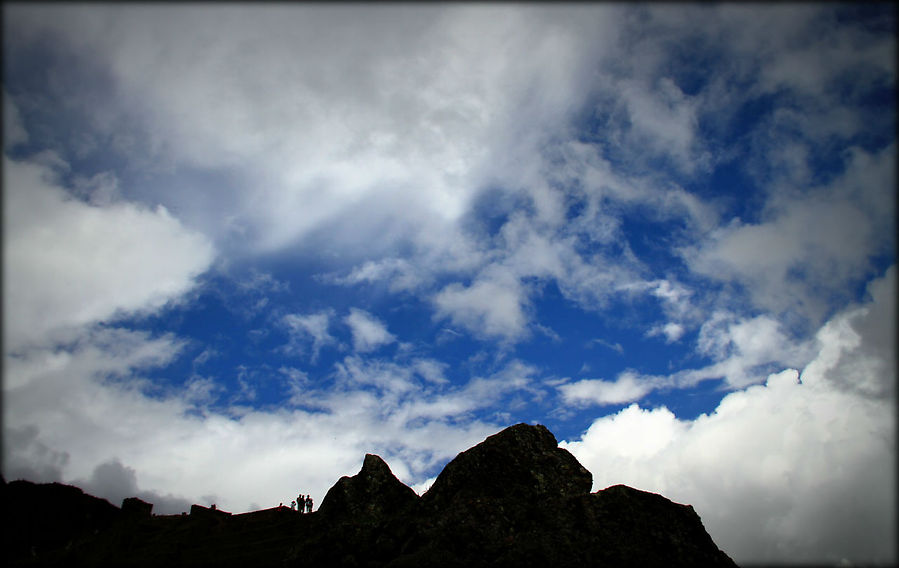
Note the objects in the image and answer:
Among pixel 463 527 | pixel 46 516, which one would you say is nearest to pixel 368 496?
pixel 463 527

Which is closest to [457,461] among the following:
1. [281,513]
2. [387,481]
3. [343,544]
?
[387,481]

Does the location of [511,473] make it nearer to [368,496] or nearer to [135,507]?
[368,496]

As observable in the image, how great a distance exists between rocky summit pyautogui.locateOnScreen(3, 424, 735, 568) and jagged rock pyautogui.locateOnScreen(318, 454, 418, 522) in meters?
0.05

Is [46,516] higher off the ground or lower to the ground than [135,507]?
lower

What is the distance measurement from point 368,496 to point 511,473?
697 centimetres

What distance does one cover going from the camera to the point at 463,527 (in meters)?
17.9

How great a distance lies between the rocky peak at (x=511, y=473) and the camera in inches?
789

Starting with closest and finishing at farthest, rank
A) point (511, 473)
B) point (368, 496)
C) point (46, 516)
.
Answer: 1. point (511, 473)
2. point (368, 496)
3. point (46, 516)

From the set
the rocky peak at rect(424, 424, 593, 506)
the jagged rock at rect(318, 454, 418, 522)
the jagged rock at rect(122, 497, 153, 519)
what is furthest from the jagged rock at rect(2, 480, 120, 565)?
the rocky peak at rect(424, 424, 593, 506)

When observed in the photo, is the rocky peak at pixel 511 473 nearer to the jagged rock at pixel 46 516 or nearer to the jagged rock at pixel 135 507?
the jagged rock at pixel 135 507

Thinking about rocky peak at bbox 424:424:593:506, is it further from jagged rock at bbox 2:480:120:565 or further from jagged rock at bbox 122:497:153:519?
jagged rock at bbox 2:480:120:565

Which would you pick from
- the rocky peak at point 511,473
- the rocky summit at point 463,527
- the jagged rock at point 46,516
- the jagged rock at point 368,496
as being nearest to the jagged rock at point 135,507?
the rocky summit at point 463,527

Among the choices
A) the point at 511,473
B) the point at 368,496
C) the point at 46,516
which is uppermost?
the point at 511,473

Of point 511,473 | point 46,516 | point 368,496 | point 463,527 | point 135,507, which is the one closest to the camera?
point 463,527
